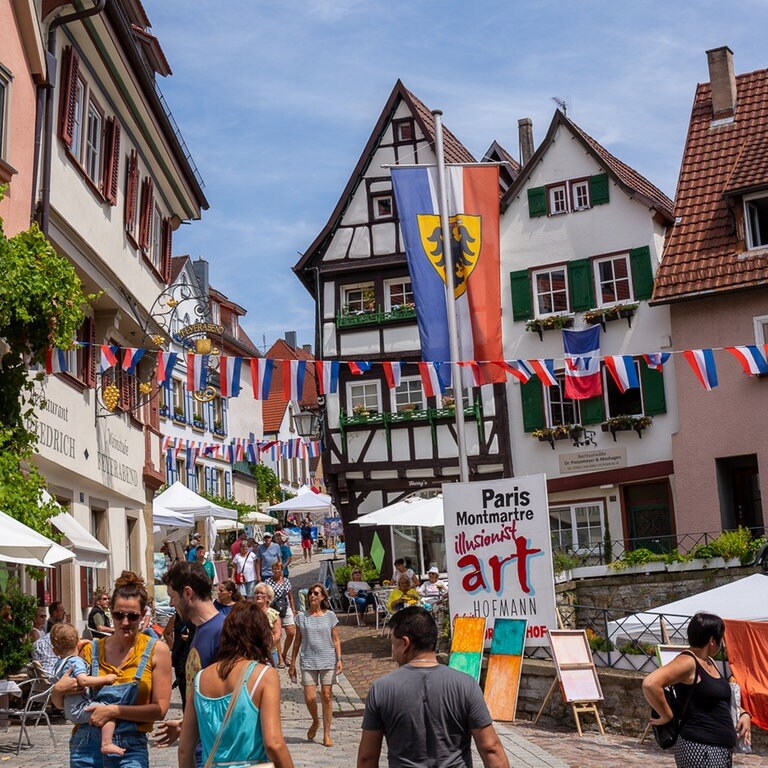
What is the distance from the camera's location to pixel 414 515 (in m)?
22.5

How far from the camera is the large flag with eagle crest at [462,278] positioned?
18844mm

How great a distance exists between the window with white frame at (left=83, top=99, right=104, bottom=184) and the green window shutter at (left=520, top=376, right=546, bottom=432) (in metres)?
13.6

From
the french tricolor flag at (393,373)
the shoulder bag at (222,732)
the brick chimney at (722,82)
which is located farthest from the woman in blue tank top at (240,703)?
the brick chimney at (722,82)

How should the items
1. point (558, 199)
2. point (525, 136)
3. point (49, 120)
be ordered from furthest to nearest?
point (525, 136) → point (558, 199) → point (49, 120)

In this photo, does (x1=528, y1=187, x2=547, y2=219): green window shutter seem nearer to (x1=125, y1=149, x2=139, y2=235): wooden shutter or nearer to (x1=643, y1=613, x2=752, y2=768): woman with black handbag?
(x1=125, y1=149, x2=139, y2=235): wooden shutter

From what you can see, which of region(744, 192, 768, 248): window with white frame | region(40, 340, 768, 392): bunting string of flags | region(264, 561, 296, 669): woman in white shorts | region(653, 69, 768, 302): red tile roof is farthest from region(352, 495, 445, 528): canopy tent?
region(744, 192, 768, 248): window with white frame

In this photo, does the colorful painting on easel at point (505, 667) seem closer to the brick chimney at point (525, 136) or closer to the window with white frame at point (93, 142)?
the window with white frame at point (93, 142)

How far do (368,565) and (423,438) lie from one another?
11.0 feet

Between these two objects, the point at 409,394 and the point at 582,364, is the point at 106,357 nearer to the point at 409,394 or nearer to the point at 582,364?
the point at 582,364

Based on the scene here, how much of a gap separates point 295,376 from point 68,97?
552 cm

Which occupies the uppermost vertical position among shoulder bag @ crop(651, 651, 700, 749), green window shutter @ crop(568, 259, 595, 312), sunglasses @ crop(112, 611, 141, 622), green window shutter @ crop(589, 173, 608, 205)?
green window shutter @ crop(589, 173, 608, 205)

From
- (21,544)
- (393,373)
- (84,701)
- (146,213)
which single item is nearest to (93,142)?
(146,213)

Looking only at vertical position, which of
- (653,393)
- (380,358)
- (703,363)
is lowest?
(703,363)

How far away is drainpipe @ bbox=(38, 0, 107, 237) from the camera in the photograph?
15242mm
